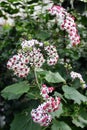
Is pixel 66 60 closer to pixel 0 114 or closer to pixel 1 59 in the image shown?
pixel 1 59

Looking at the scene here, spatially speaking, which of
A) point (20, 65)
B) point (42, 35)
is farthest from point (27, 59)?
point (42, 35)

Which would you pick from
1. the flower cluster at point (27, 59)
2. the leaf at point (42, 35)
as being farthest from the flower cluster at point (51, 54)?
the leaf at point (42, 35)

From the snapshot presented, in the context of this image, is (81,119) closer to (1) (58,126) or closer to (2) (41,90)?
(1) (58,126)

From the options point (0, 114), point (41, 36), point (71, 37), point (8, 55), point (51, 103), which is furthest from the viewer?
point (0, 114)

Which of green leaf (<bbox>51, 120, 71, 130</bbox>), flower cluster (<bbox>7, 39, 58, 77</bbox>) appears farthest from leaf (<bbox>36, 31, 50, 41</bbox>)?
green leaf (<bbox>51, 120, 71, 130</bbox>)

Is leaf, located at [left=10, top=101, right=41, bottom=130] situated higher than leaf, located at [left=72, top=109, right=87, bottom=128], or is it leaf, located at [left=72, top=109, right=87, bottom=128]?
leaf, located at [left=10, top=101, right=41, bottom=130]

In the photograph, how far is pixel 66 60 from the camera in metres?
3.31

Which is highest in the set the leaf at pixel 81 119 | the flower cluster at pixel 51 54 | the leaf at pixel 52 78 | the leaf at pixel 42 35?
the flower cluster at pixel 51 54

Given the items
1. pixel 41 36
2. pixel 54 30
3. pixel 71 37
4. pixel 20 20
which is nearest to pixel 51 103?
pixel 71 37

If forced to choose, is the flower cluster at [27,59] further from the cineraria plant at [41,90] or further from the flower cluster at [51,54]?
the flower cluster at [51,54]

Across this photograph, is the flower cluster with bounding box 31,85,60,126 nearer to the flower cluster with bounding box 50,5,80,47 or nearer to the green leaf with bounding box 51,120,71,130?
the green leaf with bounding box 51,120,71,130

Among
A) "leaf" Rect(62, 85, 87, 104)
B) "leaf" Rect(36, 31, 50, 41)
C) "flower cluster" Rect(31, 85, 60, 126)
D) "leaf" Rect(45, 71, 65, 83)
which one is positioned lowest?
"leaf" Rect(62, 85, 87, 104)

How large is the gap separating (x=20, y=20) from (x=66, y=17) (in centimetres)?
86

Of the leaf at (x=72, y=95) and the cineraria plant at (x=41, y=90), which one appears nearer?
the cineraria plant at (x=41, y=90)
